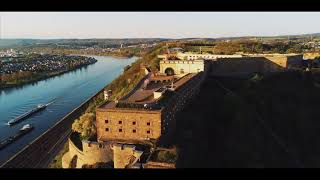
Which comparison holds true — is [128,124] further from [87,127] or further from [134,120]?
[87,127]

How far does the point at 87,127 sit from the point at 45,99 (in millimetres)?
9689

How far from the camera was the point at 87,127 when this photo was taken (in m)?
7.92

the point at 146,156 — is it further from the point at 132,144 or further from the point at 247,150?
the point at 247,150

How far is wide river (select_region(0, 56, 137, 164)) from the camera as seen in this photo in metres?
12.3

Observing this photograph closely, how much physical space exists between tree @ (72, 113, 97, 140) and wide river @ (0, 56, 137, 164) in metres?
2.73

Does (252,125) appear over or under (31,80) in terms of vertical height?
over

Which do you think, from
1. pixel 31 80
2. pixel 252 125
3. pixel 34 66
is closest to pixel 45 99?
pixel 31 80

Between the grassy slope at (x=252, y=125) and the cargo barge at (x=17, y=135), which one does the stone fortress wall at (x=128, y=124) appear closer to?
the grassy slope at (x=252, y=125)

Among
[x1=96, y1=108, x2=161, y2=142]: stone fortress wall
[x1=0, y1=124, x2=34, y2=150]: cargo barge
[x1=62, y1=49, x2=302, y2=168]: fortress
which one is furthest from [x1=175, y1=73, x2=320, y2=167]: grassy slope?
[x1=0, y1=124, x2=34, y2=150]: cargo barge

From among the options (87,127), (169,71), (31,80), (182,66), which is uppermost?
(182,66)

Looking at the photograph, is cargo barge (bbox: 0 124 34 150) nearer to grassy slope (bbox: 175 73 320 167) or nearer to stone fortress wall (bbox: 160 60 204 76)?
stone fortress wall (bbox: 160 60 204 76)

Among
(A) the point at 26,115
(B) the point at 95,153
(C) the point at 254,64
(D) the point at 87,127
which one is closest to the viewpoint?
(B) the point at 95,153

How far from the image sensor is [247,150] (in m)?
8.60

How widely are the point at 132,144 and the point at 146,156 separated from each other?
2.08 feet
